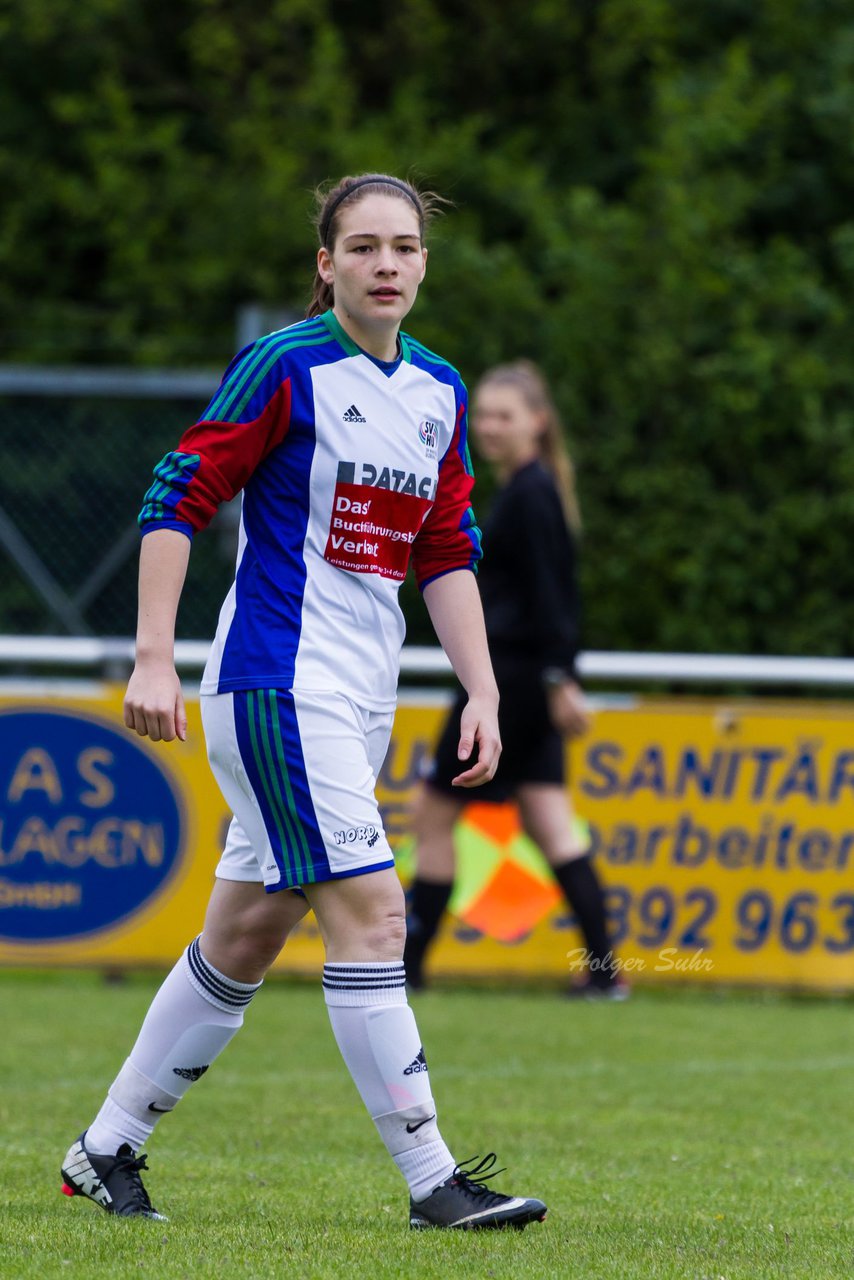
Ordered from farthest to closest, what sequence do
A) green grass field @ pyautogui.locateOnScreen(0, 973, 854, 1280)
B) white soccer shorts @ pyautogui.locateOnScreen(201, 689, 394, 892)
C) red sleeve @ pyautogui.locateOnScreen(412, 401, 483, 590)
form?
red sleeve @ pyautogui.locateOnScreen(412, 401, 483, 590), white soccer shorts @ pyautogui.locateOnScreen(201, 689, 394, 892), green grass field @ pyautogui.locateOnScreen(0, 973, 854, 1280)

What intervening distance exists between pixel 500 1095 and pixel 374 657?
2428 mm

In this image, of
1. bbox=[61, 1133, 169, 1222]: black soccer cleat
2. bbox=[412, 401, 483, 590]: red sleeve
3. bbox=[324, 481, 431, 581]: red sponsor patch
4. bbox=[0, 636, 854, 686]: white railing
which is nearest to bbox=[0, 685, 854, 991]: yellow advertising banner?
bbox=[0, 636, 854, 686]: white railing

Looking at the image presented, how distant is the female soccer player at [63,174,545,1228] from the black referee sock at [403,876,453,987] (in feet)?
13.2

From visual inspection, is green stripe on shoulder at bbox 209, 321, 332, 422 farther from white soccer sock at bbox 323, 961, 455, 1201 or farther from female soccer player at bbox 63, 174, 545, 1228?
white soccer sock at bbox 323, 961, 455, 1201

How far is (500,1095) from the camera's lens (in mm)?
5961

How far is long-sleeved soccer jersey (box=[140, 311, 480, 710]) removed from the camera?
3.83 m

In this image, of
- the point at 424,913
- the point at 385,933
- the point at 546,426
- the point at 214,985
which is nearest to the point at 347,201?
the point at 385,933

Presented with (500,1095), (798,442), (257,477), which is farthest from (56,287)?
(257,477)

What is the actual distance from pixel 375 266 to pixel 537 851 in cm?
509

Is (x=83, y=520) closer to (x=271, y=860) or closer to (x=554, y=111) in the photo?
(x=554, y=111)

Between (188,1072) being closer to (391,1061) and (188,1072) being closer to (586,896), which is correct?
(391,1061)

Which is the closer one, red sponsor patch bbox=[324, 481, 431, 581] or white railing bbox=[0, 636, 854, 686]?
red sponsor patch bbox=[324, 481, 431, 581]

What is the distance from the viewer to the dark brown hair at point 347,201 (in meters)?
4.03

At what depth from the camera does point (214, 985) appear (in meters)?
4.03
